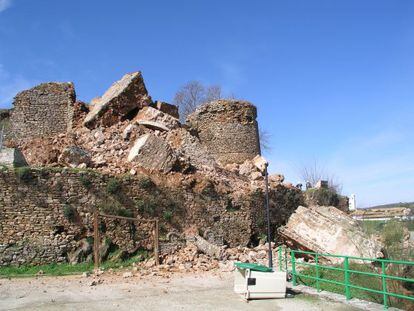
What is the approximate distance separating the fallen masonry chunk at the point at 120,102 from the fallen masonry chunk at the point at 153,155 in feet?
10.8

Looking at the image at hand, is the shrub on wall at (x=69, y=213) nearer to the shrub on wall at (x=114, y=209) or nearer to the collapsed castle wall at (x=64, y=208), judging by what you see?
the collapsed castle wall at (x=64, y=208)

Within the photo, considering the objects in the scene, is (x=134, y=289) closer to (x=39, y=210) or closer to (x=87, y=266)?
(x=87, y=266)

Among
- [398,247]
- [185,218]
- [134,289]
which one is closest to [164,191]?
[185,218]

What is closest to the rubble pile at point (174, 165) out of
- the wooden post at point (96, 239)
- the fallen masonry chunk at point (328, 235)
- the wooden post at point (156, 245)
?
the fallen masonry chunk at point (328, 235)

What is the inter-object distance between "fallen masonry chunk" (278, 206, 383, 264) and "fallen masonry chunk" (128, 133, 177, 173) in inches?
185

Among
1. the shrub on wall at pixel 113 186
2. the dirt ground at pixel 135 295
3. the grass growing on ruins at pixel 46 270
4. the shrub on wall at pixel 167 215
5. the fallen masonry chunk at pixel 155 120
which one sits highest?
the fallen masonry chunk at pixel 155 120

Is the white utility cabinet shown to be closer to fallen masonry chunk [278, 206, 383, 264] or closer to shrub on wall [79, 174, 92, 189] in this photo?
fallen masonry chunk [278, 206, 383, 264]

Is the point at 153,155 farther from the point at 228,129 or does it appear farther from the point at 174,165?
the point at 228,129

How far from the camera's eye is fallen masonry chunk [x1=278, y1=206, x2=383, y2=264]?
1227 cm

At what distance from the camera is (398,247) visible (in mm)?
11062

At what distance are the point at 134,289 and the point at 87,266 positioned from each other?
324 centimetres

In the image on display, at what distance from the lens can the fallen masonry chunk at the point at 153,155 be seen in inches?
617

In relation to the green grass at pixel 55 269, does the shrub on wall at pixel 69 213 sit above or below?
above

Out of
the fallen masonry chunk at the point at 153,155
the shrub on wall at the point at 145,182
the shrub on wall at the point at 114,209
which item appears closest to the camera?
the shrub on wall at the point at 114,209
